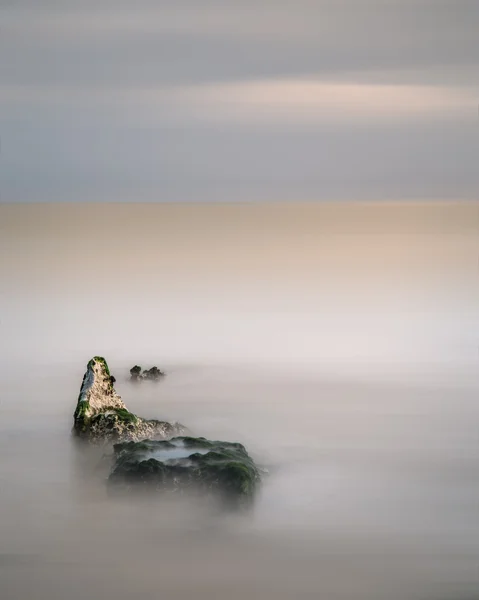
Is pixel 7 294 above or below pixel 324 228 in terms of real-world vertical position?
below

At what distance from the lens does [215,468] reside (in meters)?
5.29

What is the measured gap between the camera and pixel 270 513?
5406mm

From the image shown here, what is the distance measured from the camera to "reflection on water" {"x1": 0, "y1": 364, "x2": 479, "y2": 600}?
15.4ft

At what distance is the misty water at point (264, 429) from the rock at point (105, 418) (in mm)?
189

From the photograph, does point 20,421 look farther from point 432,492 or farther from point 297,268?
point 297,268

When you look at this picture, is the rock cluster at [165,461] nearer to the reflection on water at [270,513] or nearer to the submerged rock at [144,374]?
the reflection on water at [270,513]

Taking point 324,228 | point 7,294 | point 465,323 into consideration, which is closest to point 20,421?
point 465,323

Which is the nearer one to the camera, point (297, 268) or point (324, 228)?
point (297, 268)

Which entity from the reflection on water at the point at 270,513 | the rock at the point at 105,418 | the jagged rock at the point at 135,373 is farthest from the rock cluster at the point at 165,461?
the jagged rock at the point at 135,373

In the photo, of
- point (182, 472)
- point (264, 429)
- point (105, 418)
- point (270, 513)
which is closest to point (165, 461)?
point (182, 472)

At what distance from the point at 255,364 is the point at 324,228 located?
24694 mm

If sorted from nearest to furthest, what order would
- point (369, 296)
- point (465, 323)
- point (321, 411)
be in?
point (321, 411), point (465, 323), point (369, 296)

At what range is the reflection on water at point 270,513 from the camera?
4684 mm

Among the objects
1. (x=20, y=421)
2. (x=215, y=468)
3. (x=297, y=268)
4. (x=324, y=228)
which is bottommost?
(x=215, y=468)
